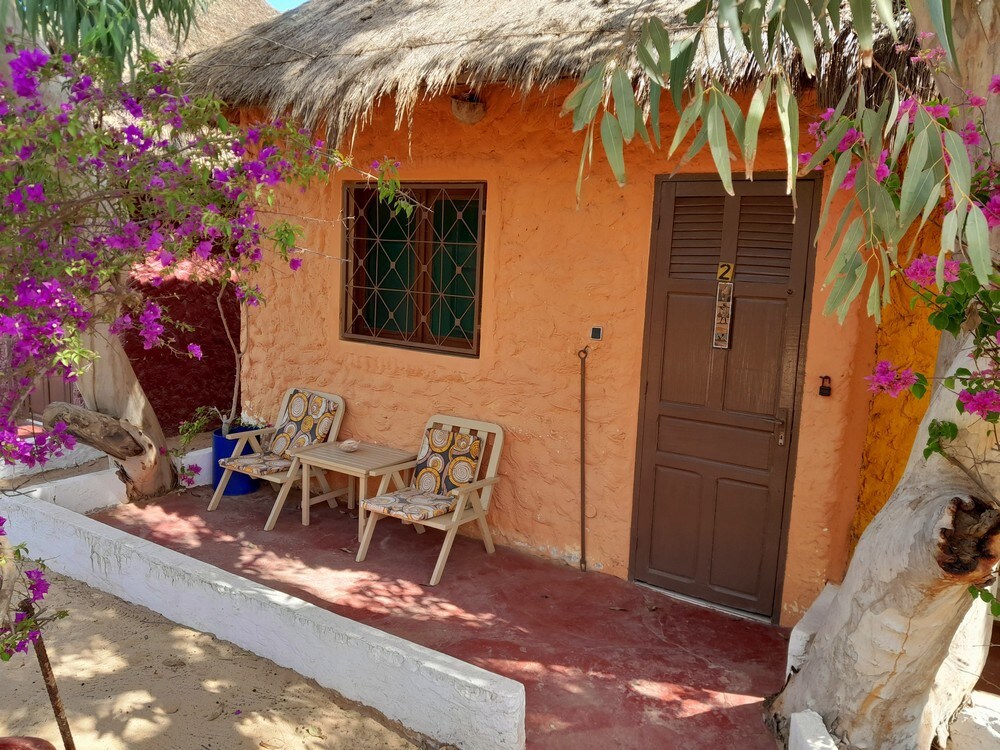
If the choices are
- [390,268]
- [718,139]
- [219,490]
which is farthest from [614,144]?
[219,490]

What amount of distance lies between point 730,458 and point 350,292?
283cm

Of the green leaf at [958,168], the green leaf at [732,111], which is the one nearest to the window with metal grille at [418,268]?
the green leaf at [732,111]

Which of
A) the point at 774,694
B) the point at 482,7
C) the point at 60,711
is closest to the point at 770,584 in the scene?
the point at 774,694

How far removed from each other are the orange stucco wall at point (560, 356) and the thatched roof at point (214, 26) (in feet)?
17.5

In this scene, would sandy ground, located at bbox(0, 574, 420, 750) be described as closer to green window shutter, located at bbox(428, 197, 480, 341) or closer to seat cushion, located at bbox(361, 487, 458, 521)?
seat cushion, located at bbox(361, 487, 458, 521)

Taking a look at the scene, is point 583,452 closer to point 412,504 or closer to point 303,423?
point 412,504

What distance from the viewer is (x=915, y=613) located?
2.47 meters

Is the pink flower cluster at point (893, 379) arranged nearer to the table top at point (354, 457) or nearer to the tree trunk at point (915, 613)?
the tree trunk at point (915, 613)

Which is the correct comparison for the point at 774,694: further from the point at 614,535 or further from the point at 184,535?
the point at 184,535

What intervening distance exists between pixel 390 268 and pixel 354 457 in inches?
51.9

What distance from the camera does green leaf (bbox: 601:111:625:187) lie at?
1.83 meters

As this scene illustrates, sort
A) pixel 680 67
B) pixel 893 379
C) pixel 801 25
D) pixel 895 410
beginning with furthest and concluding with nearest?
pixel 895 410 < pixel 893 379 < pixel 680 67 < pixel 801 25

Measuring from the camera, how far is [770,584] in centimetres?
409

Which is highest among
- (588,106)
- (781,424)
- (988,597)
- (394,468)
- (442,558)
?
(588,106)
